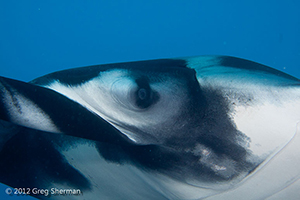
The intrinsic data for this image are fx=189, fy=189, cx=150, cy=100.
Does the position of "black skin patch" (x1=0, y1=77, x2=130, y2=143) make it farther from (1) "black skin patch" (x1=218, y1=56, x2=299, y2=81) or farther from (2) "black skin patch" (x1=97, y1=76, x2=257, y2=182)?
(1) "black skin patch" (x1=218, y1=56, x2=299, y2=81)

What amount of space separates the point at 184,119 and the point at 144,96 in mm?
215

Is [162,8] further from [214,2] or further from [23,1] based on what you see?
[23,1]

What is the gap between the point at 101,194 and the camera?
152 centimetres

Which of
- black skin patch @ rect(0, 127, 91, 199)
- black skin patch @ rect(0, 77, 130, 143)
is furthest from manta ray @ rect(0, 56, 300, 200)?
black skin patch @ rect(0, 127, 91, 199)

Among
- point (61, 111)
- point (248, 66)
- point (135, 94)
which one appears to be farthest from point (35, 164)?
point (248, 66)

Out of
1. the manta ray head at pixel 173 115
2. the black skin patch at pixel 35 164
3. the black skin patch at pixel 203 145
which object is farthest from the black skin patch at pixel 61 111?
the black skin patch at pixel 35 164

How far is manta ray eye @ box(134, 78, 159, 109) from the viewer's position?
2.89 ft

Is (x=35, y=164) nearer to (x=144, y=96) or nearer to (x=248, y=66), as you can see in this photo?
(x=144, y=96)

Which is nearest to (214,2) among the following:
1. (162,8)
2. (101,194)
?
(162,8)

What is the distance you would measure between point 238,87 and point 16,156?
1.57 m

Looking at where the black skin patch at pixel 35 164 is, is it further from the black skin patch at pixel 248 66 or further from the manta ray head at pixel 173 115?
the black skin patch at pixel 248 66

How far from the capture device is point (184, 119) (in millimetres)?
880

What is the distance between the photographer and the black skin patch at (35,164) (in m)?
1.35

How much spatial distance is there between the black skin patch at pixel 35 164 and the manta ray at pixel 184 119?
0.85 feet
